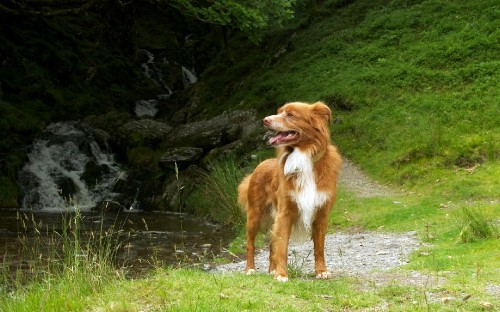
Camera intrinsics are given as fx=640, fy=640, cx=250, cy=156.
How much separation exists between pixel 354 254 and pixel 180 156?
13.3 m

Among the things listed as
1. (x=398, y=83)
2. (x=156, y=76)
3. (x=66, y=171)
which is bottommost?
(x=66, y=171)

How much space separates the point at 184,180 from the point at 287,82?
7.59m

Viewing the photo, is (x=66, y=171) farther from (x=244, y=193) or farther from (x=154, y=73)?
(x=244, y=193)

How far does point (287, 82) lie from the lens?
89.7ft

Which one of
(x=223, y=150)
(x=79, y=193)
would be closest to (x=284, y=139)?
(x=223, y=150)

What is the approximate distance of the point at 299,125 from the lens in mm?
7859

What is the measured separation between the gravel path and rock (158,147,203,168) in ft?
34.3

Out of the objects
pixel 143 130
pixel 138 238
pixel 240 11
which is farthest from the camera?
pixel 143 130

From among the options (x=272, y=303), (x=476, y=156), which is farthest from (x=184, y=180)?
(x=272, y=303)

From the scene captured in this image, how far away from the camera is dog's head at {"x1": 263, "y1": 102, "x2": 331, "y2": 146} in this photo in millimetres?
7821

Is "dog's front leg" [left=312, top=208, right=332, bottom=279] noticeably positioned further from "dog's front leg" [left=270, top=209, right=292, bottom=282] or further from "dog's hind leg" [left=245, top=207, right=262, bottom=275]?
"dog's hind leg" [left=245, top=207, right=262, bottom=275]

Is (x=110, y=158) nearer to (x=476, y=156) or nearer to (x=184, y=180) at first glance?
(x=184, y=180)

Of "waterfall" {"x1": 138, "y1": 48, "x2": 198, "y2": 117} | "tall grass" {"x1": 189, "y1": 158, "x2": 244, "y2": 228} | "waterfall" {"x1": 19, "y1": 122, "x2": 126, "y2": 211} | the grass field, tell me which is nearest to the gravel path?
the grass field

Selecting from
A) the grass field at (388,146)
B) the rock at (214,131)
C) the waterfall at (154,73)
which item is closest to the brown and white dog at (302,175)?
the grass field at (388,146)
